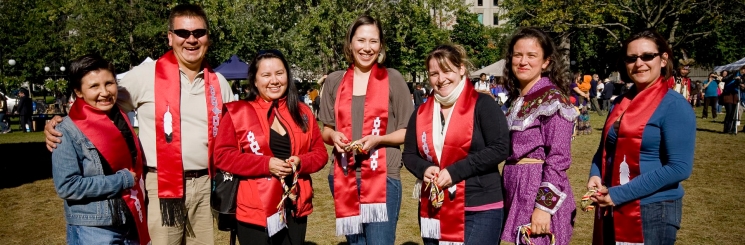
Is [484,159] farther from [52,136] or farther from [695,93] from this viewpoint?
[695,93]

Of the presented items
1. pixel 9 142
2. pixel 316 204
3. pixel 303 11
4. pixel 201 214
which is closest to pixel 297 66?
pixel 303 11

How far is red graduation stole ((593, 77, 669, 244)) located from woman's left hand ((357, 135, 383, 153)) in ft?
4.53

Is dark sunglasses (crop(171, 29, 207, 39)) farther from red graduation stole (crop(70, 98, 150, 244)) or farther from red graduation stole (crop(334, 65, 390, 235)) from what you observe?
red graduation stole (crop(334, 65, 390, 235))

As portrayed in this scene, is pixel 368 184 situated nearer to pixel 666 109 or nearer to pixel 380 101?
pixel 380 101

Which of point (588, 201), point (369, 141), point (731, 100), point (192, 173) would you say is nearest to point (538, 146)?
point (588, 201)

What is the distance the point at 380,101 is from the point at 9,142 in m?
16.9

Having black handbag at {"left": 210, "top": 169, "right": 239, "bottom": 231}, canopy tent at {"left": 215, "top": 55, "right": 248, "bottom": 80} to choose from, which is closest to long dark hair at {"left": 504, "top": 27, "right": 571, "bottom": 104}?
black handbag at {"left": 210, "top": 169, "right": 239, "bottom": 231}

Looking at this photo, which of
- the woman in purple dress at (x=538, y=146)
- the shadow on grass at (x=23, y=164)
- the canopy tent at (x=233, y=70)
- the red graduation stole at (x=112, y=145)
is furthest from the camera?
the canopy tent at (x=233, y=70)

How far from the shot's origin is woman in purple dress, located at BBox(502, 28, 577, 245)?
2.79 meters

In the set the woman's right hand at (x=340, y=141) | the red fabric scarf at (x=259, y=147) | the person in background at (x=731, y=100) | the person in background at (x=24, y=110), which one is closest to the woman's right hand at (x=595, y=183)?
the woman's right hand at (x=340, y=141)

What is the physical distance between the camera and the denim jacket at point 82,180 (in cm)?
292

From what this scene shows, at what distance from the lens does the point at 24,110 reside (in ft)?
64.2

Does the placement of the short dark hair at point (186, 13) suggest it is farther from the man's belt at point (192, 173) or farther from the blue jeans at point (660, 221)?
the blue jeans at point (660, 221)

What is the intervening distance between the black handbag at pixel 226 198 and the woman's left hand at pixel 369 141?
804 mm
